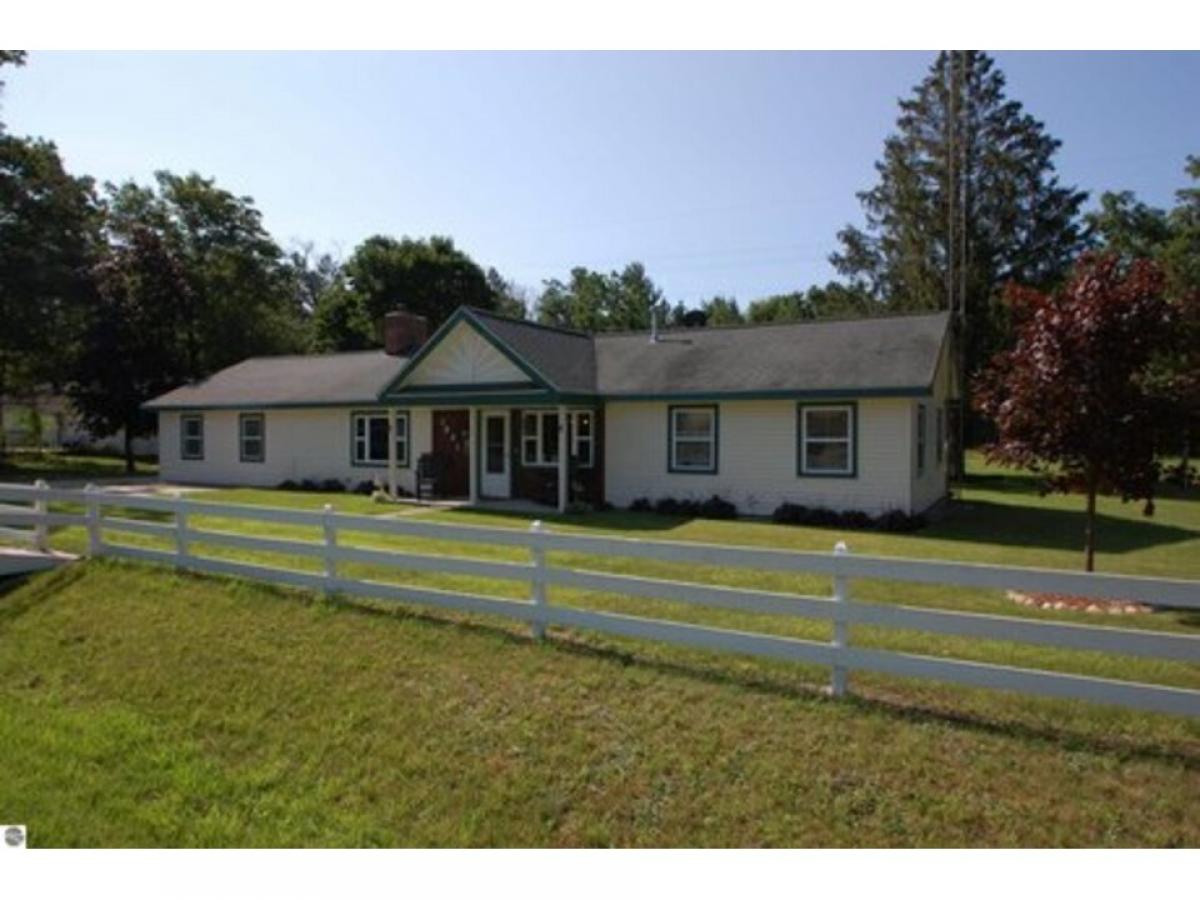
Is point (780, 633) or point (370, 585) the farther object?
point (370, 585)

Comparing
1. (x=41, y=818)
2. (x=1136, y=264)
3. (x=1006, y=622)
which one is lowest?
(x=41, y=818)

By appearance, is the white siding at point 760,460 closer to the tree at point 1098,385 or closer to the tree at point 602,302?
the tree at point 1098,385

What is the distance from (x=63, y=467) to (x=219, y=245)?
15.9 meters

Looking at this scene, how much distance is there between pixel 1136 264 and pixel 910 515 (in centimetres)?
720

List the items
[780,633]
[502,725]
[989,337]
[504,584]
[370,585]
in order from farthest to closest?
1. [989,337]
2. [504,584]
3. [370,585]
4. [780,633]
5. [502,725]

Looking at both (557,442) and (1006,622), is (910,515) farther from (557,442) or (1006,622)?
(1006,622)

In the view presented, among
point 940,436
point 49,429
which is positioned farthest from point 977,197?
point 49,429

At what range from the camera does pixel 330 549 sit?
29.1 feet

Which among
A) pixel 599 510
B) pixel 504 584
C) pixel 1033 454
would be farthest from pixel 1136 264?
pixel 599 510

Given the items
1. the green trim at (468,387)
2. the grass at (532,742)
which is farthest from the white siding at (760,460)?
the grass at (532,742)

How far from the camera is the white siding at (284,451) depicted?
2298 cm

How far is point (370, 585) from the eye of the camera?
8633 millimetres

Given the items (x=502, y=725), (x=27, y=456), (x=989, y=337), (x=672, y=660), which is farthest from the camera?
(x=27, y=456)

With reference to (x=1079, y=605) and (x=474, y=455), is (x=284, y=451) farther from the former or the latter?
(x=1079, y=605)
